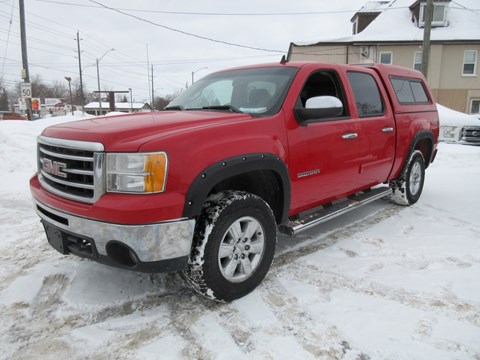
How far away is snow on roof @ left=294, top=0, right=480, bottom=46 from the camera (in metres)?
26.2

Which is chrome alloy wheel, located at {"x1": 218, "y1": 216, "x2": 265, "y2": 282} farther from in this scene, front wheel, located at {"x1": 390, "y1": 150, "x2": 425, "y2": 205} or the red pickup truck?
front wheel, located at {"x1": 390, "y1": 150, "x2": 425, "y2": 205}

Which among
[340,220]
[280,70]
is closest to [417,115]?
[340,220]

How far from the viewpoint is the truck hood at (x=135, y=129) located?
8.26ft

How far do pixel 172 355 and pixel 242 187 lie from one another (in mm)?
1476

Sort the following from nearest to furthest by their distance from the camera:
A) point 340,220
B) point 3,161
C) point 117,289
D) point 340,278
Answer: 1. point 117,289
2. point 340,278
3. point 340,220
4. point 3,161

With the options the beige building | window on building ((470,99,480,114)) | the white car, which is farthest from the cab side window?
window on building ((470,99,480,114))

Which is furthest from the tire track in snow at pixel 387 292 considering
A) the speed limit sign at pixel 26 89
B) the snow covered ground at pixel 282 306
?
the speed limit sign at pixel 26 89

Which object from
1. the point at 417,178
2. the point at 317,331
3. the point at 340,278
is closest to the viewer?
the point at 317,331

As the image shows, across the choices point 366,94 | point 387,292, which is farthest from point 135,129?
point 366,94

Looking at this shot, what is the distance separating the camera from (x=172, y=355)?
7.75ft

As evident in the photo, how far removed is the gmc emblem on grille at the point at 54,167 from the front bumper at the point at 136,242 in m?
0.31

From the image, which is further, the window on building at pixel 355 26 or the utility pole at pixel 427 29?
the window on building at pixel 355 26

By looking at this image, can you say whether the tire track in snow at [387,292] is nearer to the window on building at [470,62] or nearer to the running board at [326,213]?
the running board at [326,213]

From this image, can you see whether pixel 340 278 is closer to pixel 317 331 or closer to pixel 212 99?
pixel 317 331
